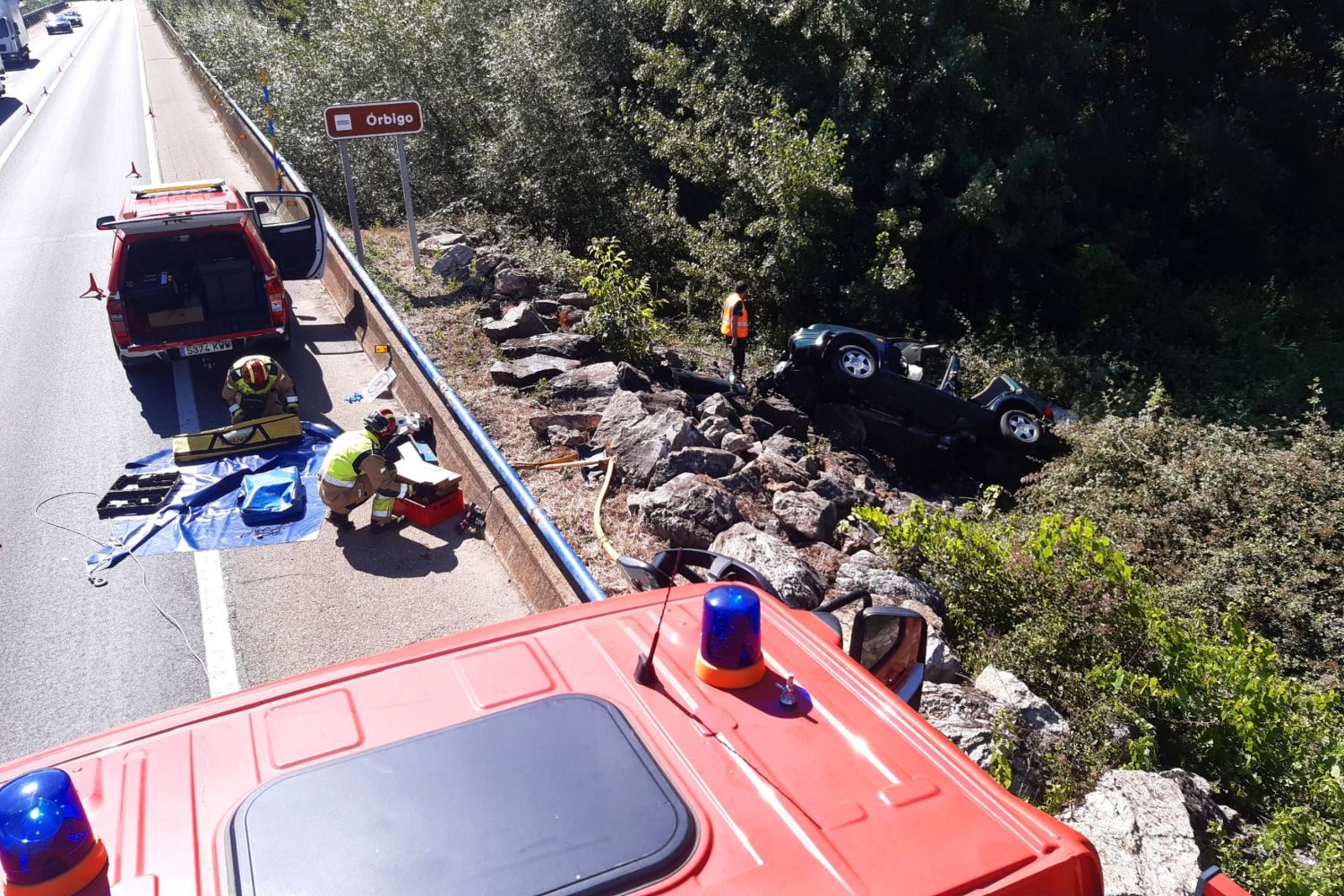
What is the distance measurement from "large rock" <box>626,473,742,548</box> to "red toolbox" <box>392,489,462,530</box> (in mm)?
1491

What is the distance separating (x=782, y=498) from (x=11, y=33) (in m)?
49.0

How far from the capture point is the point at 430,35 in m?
19.4

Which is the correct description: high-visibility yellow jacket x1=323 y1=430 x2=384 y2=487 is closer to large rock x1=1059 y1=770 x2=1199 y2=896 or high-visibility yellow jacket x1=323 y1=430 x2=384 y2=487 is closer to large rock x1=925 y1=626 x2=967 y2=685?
large rock x1=925 y1=626 x2=967 y2=685

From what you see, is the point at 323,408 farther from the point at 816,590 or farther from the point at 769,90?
the point at 769,90

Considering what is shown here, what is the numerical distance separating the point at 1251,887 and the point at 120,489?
849 centimetres

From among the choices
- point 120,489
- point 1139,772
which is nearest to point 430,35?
point 120,489

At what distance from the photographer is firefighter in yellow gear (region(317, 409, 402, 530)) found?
7.20 m

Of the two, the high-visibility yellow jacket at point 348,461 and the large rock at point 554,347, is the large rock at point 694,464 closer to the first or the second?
the high-visibility yellow jacket at point 348,461

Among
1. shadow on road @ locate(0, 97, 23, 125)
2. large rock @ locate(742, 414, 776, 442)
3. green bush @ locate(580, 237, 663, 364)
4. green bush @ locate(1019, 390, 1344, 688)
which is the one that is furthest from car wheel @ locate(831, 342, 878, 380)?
shadow on road @ locate(0, 97, 23, 125)

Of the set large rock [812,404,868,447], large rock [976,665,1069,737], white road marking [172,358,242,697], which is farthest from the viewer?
large rock [812,404,868,447]

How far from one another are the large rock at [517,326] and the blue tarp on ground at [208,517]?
10.5 ft

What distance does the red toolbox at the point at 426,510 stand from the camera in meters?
7.47

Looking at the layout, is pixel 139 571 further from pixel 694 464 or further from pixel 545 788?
pixel 545 788

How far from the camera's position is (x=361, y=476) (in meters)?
7.26
